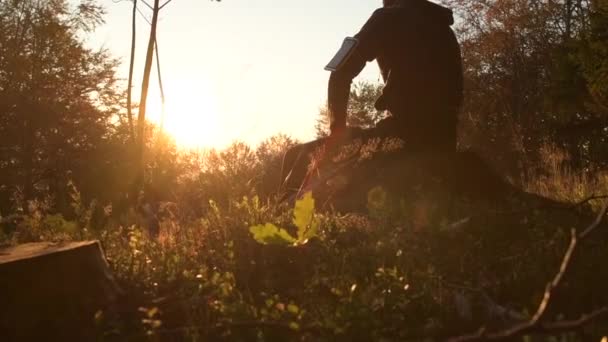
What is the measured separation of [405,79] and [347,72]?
63cm

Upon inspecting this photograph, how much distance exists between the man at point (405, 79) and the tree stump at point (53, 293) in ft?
9.89

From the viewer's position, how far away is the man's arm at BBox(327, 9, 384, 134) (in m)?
6.73

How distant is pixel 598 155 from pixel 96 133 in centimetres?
2031

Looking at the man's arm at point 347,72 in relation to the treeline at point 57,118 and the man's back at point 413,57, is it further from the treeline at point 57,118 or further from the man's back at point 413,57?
the treeline at point 57,118

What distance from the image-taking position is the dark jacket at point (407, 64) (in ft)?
22.2

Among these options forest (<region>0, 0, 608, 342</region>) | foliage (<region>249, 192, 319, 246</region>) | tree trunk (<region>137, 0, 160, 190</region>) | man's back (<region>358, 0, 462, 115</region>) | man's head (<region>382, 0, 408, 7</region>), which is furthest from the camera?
tree trunk (<region>137, 0, 160, 190</region>)

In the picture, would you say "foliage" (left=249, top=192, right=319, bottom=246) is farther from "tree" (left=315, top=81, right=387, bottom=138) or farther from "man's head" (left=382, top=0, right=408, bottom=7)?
"tree" (left=315, top=81, right=387, bottom=138)

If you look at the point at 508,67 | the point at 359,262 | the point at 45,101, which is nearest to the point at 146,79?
the point at 45,101

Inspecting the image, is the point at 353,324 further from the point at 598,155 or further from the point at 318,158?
the point at 598,155

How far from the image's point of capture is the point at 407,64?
6887 millimetres

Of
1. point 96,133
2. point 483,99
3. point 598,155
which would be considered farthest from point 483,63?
point 96,133

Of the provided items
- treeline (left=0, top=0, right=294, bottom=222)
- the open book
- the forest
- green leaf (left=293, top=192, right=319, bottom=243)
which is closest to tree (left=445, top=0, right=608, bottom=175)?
treeline (left=0, top=0, right=294, bottom=222)

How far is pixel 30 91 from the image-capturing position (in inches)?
1059

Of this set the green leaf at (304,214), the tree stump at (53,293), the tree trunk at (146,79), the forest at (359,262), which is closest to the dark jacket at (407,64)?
the forest at (359,262)
